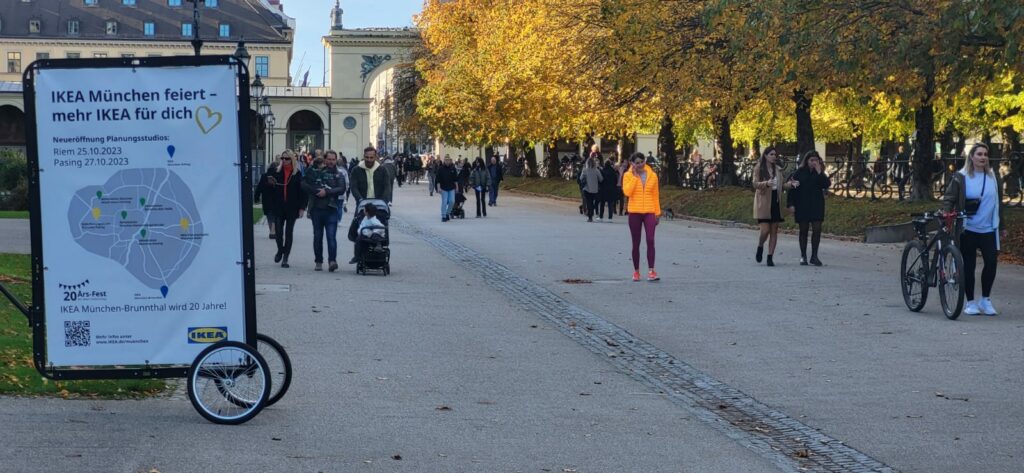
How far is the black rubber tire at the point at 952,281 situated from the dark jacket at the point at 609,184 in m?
24.6

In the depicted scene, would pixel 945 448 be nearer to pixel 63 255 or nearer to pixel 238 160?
pixel 238 160

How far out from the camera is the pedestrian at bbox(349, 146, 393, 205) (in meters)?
22.7

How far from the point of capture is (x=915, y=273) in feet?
50.5

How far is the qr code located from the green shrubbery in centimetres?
3678

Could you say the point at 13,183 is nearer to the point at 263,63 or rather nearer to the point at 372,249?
the point at 372,249

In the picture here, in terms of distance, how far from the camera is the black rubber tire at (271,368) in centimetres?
909

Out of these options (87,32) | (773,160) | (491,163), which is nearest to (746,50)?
(773,160)

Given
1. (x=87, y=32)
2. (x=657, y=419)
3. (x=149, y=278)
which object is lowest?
(x=657, y=419)

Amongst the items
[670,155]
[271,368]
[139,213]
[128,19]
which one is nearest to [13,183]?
[670,155]

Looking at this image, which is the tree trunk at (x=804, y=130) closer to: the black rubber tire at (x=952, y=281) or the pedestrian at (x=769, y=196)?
the pedestrian at (x=769, y=196)

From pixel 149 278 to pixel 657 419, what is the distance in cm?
316

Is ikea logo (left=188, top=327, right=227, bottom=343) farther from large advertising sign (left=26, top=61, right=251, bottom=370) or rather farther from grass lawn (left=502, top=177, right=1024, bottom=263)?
grass lawn (left=502, top=177, right=1024, bottom=263)

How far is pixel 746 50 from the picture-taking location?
26.8 metres

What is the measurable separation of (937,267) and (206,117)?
28.7ft
